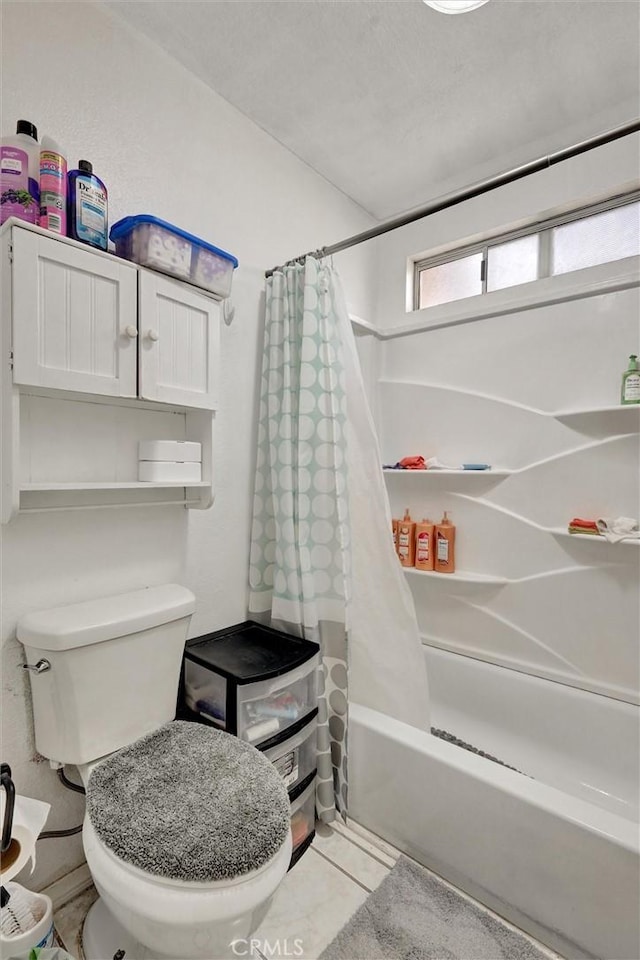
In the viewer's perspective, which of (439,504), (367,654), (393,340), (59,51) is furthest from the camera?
(393,340)

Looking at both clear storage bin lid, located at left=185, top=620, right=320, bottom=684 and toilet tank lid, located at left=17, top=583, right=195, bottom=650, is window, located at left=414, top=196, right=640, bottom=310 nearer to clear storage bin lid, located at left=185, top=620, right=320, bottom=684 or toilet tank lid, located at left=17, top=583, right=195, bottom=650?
clear storage bin lid, located at left=185, top=620, right=320, bottom=684

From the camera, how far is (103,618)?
1.25m

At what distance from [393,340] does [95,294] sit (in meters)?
1.69

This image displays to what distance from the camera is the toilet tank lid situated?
1172 mm

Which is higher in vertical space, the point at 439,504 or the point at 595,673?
the point at 439,504

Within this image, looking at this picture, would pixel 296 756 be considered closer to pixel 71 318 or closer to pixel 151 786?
pixel 151 786

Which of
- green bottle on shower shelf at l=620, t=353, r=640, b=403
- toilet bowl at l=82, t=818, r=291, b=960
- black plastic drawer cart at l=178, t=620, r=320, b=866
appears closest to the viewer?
toilet bowl at l=82, t=818, r=291, b=960

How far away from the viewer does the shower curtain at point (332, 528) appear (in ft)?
5.52

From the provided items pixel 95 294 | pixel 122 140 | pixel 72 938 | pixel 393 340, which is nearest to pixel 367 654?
pixel 72 938

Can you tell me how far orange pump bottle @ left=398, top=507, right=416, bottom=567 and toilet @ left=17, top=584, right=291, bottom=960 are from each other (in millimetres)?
1262

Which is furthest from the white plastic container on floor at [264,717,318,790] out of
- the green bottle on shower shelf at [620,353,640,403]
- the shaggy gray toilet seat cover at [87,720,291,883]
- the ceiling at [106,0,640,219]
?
the ceiling at [106,0,640,219]

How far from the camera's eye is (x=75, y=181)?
120 cm

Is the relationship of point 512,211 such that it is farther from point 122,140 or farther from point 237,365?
point 122,140

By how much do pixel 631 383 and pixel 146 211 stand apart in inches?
73.0
